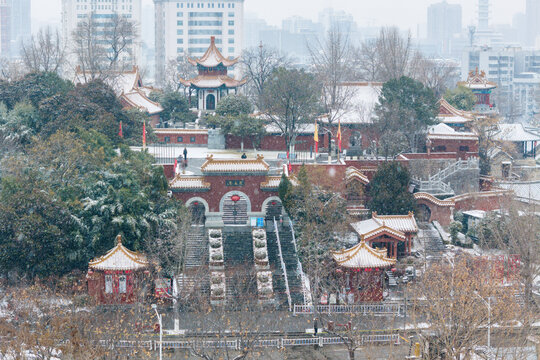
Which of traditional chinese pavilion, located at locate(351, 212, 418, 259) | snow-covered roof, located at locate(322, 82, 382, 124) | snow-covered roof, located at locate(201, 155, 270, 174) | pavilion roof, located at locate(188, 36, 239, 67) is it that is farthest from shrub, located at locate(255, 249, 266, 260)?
pavilion roof, located at locate(188, 36, 239, 67)

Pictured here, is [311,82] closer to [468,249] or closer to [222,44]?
[468,249]

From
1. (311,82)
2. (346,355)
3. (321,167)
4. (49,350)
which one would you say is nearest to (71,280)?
(49,350)

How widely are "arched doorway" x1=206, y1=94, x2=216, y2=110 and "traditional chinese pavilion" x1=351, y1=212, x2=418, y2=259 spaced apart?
23.9 metres

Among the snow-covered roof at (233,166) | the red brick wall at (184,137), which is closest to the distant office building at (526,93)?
the red brick wall at (184,137)

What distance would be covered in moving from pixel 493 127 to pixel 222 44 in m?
79.7

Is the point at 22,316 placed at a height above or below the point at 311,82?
below

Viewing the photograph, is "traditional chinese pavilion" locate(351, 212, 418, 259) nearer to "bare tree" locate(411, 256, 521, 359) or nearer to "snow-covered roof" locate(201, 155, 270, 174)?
"snow-covered roof" locate(201, 155, 270, 174)

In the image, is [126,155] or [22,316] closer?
Result: [22,316]

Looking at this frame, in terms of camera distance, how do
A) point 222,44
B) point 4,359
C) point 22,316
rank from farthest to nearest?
point 222,44 < point 22,316 < point 4,359

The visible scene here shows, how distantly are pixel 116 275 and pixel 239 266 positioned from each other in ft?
18.7

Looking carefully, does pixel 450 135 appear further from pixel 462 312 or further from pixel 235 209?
pixel 462 312

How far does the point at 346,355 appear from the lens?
3177 centimetres

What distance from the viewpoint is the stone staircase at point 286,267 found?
36.5m

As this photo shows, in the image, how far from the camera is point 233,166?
4203 centimetres
